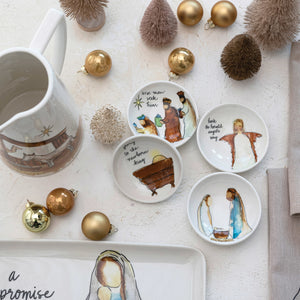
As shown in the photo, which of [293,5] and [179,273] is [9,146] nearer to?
[179,273]

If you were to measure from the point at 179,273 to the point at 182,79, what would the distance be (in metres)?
0.28

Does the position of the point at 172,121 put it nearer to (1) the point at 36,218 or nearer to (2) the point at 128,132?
(2) the point at 128,132

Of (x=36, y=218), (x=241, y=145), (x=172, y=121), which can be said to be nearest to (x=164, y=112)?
(x=172, y=121)

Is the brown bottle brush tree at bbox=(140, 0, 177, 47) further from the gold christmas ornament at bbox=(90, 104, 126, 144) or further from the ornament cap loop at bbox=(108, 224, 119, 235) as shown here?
the ornament cap loop at bbox=(108, 224, 119, 235)

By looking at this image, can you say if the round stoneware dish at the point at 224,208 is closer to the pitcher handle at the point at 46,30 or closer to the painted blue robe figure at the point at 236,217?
the painted blue robe figure at the point at 236,217

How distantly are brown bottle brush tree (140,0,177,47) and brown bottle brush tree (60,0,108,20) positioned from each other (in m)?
0.07

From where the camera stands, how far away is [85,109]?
2.00ft

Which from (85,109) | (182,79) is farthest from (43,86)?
(182,79)

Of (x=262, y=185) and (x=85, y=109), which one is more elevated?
(x=85, y=109)

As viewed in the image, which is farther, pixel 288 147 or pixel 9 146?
pixel 288 147

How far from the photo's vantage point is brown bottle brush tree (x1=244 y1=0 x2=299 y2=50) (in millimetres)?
568

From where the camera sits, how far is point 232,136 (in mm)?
600

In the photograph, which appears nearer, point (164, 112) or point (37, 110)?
point (37, 110)

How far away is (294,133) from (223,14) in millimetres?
201
